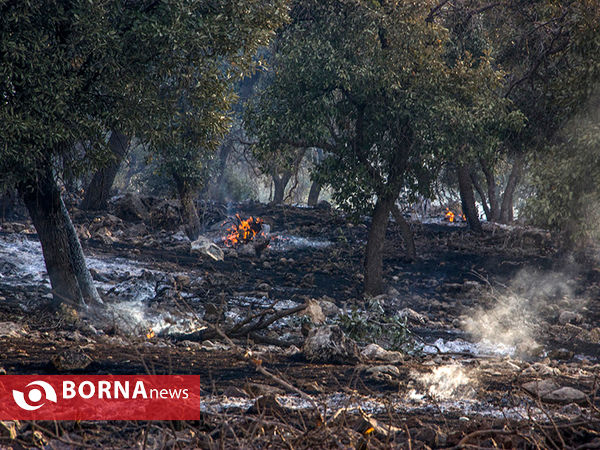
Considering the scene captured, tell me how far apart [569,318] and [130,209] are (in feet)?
49.6

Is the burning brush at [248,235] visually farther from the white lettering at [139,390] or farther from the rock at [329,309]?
the white lettering at [139,390]

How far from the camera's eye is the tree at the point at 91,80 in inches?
322

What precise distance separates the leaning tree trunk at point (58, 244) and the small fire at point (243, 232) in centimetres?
973

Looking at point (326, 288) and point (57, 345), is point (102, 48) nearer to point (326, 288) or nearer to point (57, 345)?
point (57, 345)

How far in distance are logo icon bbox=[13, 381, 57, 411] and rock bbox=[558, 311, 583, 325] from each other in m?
10.6

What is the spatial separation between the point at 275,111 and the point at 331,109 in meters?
1.28

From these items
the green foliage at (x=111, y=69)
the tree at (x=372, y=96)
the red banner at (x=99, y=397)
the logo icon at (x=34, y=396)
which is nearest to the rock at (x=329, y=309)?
the tree at (x=372, y=96)

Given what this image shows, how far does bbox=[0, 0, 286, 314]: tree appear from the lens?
26.8ft

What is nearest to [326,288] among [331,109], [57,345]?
[331,109]

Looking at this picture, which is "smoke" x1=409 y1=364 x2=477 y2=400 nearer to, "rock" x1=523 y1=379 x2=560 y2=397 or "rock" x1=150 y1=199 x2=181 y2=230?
"rock" x1=523 y1=379 x2=560 y2=397

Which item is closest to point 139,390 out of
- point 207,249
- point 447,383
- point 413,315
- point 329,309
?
point 447,383

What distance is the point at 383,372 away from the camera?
700 centimetres

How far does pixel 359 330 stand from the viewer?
A: 32.6ft

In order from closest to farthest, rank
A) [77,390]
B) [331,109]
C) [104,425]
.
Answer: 1. [104,425]
2. [77,390]
3. [331,109]
